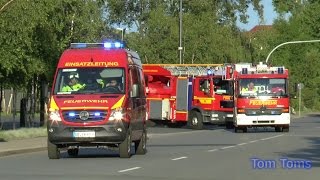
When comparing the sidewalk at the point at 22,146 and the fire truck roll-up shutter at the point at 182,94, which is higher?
the fire truck roll-up shutter at the point at 182,94

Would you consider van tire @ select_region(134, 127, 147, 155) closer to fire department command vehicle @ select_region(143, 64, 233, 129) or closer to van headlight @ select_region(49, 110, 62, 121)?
van headlight @ select_region(49, 110, 62, 121)

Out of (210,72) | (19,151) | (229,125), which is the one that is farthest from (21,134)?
(229,125)

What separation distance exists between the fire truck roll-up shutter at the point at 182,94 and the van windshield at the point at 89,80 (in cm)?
2159

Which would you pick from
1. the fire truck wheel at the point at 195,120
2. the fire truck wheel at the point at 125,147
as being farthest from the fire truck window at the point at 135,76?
the fire truck wheel at the point at 195,120

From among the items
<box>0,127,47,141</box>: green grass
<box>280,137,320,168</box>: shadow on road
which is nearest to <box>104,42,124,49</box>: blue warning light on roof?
<box>280,137,320,168</box>: shadow on road

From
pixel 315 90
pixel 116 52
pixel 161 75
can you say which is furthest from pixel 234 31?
pixel 116 52

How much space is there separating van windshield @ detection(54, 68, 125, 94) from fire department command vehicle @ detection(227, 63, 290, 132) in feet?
54.0

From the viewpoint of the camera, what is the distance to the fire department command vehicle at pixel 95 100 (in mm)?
19703

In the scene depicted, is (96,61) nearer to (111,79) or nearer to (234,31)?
(111,79)

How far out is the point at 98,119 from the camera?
19.8 m

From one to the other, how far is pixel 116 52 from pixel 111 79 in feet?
3.02

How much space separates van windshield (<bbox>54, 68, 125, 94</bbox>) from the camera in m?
20.3

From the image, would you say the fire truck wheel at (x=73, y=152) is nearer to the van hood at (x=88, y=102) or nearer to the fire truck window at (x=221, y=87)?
the van hood at (x=88, y=102)

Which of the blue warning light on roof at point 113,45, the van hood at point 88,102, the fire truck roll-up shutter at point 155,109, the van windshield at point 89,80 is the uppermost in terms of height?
the blue warning light on roof at point 113,45
